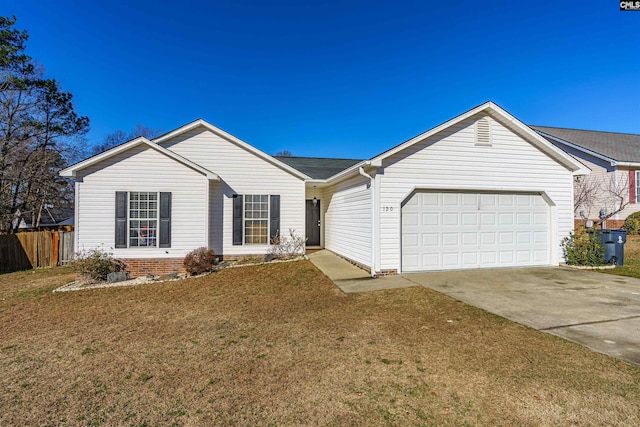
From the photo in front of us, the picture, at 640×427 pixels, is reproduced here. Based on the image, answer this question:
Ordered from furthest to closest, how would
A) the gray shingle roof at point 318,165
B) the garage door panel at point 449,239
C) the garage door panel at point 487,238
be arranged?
the gray shingle roof at point 318,165
the garage door panel at point 487,238
the garage door panel at point 449,239

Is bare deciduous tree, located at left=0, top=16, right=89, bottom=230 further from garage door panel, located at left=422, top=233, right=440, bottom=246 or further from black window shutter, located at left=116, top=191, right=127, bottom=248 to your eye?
garage door panel, located at left=422, top=233, right=440, bottom=246

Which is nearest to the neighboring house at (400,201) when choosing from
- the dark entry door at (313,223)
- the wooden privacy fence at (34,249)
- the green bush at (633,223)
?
the dark entry door at (313,223)

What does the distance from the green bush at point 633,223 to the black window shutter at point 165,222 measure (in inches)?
792

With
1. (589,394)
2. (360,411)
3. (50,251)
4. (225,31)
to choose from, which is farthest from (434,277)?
(50,251)

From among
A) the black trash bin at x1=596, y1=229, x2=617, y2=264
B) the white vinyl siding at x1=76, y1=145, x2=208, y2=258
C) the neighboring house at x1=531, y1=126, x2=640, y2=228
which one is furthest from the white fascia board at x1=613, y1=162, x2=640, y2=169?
the white vinyl siding at x1=76, y1=145, x2=208, y2=258

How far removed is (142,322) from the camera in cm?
575

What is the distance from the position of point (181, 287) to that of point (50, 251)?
8106mm

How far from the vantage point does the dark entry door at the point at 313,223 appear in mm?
15055

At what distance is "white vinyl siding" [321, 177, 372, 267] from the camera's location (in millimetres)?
9461

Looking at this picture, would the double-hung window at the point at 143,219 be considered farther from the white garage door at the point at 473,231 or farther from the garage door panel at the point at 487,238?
the garage door panel at the point at 487,238

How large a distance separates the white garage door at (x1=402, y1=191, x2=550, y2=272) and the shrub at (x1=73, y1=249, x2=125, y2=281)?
8.69 metres

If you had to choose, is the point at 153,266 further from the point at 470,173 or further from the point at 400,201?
the point at 470,173

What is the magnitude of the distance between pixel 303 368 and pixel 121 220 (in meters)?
8.86

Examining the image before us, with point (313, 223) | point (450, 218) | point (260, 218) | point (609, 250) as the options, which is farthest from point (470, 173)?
point (313, 223)
